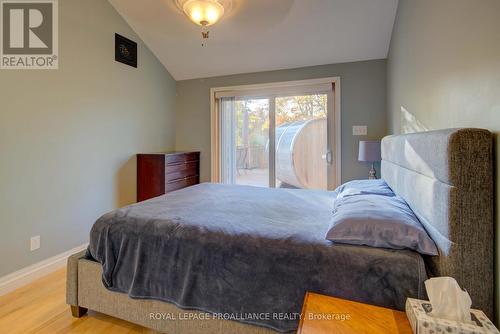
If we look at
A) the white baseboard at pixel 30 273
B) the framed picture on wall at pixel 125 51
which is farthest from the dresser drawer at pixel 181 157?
the white baseboard at pixel 30 273

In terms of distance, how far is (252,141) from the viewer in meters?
4.12

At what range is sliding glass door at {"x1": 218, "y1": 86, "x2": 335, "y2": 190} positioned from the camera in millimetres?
3715

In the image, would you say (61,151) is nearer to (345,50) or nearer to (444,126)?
(444,126)

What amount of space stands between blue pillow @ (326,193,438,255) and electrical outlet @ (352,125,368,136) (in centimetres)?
226

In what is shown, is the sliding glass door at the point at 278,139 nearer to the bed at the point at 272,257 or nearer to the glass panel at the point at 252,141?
the glass panel at the point at 252,141

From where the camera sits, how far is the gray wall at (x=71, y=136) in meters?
2.21

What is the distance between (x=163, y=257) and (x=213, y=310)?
0.39m

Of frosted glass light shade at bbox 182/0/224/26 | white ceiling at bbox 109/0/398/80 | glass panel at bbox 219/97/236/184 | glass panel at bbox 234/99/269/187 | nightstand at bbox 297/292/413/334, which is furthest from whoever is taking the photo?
glass panel at bbox 219/97/236/184

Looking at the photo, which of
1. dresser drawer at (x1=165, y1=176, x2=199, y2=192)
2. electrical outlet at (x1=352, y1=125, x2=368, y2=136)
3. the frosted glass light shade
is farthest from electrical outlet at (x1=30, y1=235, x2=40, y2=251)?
electrical outlet at (x1=352, y1=125, x2=368, y2=136)

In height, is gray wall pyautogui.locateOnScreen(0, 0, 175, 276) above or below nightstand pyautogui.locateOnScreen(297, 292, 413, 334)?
above

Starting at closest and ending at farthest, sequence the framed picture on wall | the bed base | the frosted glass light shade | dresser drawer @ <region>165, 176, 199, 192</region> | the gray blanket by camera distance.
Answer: the gray blanket, the bed base, the frosted glass light shade, the framed picture on wall, dresser drawer @ <region>165, 176, 199, 192</region>

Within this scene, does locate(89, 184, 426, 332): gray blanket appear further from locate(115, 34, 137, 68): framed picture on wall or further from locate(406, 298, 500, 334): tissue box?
locate(115, 34, 137, 68): framed picture on wall

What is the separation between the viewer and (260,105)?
159 inches

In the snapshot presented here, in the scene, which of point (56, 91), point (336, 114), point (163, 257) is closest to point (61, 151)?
point (56, 91)
